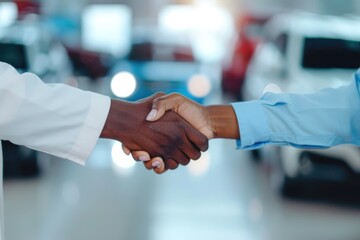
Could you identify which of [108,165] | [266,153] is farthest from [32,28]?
[266,153]

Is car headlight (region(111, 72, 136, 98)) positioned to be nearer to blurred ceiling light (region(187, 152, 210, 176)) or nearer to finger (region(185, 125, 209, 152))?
blurred ceiling light (region(187, 152, 210, 176))

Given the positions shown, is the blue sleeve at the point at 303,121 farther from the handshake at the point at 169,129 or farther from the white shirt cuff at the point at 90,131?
the white shirt cuff at the point at 90,131

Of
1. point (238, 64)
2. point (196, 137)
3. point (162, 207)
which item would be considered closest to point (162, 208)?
point (162, 207)

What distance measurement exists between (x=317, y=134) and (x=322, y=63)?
7229 mm

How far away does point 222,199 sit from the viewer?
30.6 ft

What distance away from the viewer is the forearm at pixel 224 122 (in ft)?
12.3

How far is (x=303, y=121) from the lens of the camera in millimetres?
3674

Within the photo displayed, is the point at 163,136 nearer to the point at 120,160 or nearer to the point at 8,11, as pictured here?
the point at 120,160

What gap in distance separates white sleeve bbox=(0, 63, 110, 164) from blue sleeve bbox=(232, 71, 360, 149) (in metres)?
0.64

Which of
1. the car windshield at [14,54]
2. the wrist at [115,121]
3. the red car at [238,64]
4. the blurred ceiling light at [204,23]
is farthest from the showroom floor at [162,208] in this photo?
the blurred ceiling light at [204,23]

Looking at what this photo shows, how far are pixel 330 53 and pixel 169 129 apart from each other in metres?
7.30

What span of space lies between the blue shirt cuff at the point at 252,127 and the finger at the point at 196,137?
0.26m

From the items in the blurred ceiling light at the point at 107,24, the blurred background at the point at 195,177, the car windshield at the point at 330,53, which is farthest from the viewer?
the blurred ceiling light at the point at 107,24

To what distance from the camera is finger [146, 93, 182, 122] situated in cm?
390
